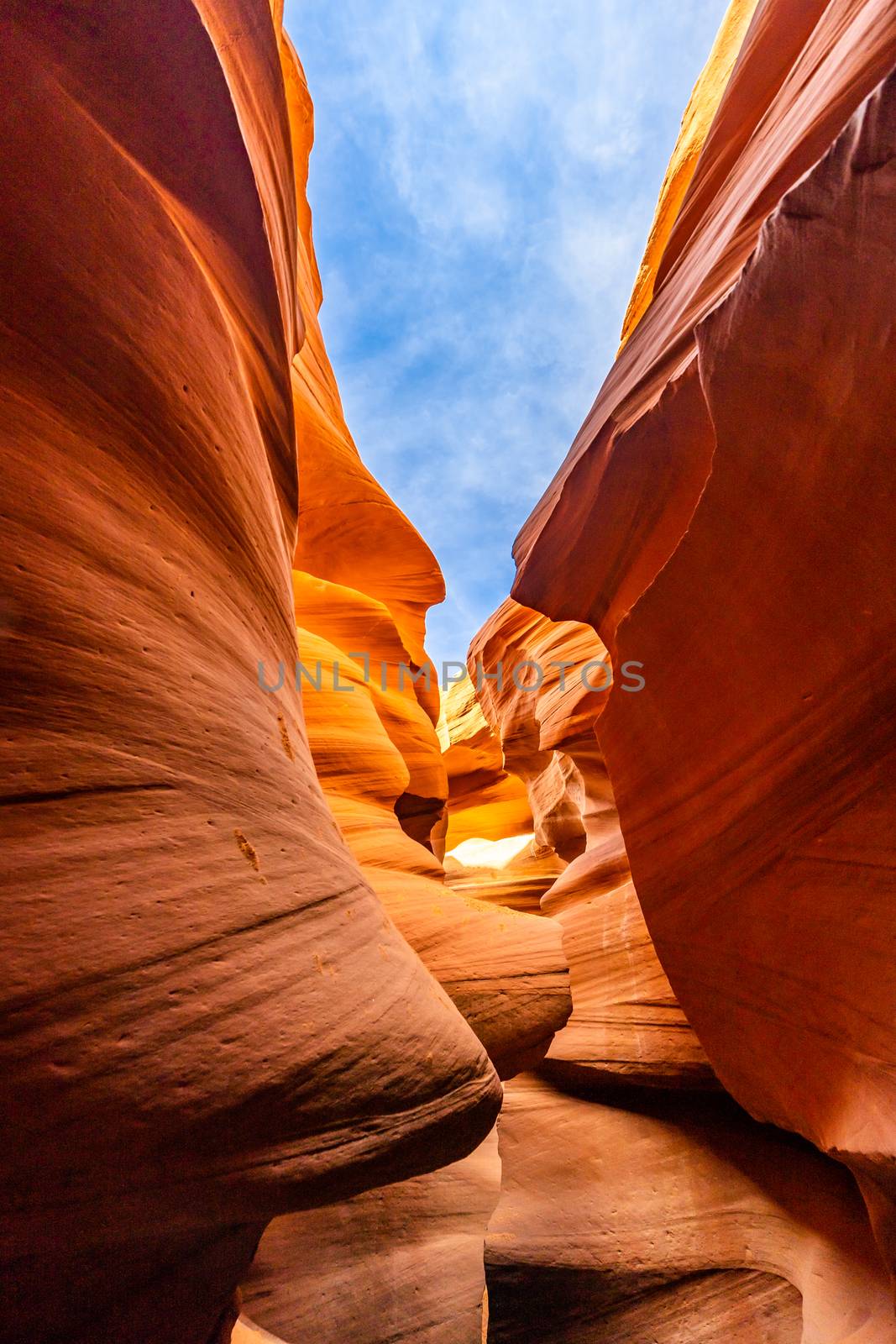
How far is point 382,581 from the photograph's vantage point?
7984 millimetres

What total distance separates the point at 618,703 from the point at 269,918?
6.79 feet

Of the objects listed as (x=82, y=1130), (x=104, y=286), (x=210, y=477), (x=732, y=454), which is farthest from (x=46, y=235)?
(x=732, y=454)

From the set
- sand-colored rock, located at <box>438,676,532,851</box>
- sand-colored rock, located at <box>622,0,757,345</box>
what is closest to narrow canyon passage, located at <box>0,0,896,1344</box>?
sand-colored rock, located at <box>622,0,757,345</box>

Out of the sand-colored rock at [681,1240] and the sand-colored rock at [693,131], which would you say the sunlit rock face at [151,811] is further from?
the sand-colored rock at [693,131]

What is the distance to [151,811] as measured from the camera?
3.48 feet

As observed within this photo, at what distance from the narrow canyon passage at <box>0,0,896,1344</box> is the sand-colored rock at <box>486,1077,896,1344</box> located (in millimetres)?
16

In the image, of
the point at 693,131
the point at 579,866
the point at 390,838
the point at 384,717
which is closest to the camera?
the point at 390,838

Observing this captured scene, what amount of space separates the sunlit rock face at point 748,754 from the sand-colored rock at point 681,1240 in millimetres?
11

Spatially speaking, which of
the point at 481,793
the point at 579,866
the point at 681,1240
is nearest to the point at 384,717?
the point at 579,866

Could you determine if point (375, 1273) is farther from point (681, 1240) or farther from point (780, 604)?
point (780, 604)

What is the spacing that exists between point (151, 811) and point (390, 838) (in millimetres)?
3057

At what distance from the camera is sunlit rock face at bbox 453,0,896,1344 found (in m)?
1.71

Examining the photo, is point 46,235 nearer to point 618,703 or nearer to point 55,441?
point 55,441

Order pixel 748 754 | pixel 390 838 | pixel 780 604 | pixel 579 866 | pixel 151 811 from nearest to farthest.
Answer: pixel 151 811
pixel 780 604
pixel 748 754
pixel 390 838
pixel 579 866
